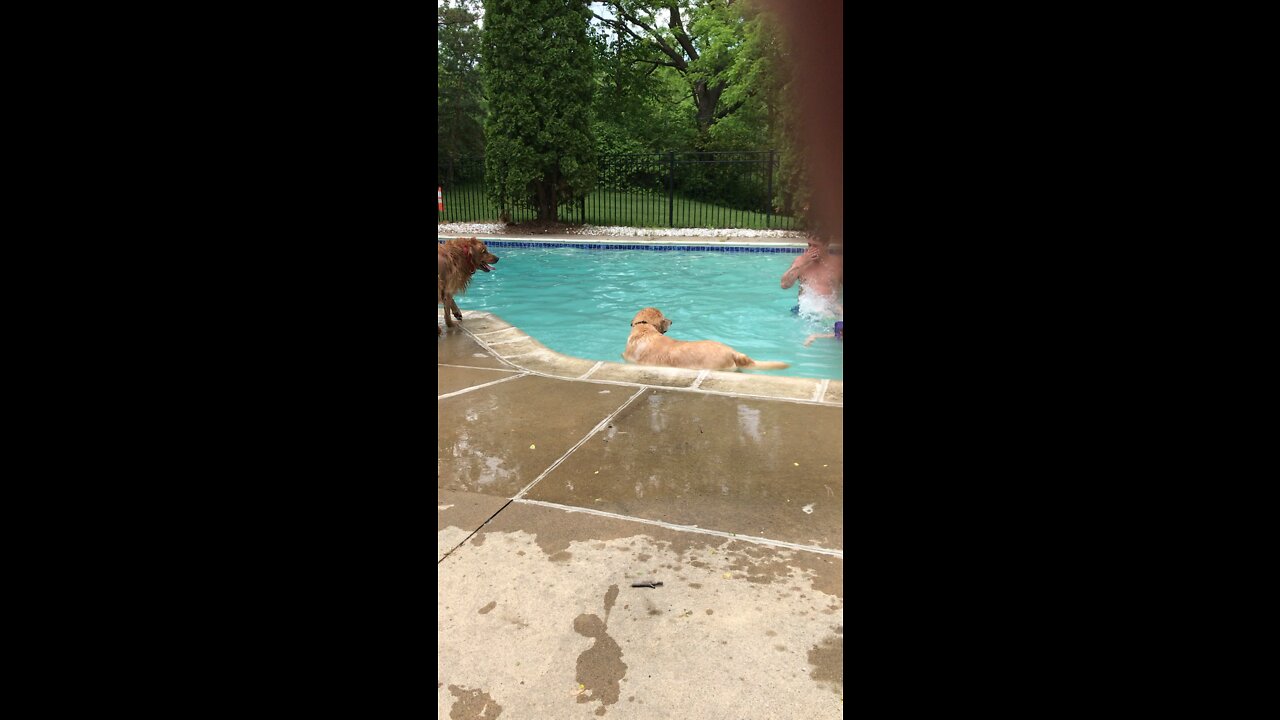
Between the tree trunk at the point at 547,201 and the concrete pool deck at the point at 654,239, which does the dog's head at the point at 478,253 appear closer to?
the concrete pool deck at the point at 654,239

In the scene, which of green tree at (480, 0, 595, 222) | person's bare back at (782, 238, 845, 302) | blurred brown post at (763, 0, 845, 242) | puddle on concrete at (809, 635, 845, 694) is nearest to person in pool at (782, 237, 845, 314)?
person's bare back at (782, 238, 845, 302)

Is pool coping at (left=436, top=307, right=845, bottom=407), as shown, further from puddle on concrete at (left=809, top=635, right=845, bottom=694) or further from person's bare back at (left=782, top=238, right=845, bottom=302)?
person's bare back at (left=782, top=238, right=845, bottom=302)

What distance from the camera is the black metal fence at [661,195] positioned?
63.3 feet

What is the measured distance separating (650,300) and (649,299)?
2.7 inches

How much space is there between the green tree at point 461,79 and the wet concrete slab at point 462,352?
63.5ft

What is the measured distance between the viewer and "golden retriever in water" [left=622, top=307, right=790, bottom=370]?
6.24 meters

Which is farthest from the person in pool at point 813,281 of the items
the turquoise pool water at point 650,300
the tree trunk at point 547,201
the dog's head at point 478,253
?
the tree trunk at point 547,201

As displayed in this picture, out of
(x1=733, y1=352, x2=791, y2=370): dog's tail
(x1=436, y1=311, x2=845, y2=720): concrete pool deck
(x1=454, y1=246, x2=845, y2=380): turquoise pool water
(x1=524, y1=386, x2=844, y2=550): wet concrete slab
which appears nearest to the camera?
(x1=436, y1=311, x2=845, y2=720): concrete pool deck

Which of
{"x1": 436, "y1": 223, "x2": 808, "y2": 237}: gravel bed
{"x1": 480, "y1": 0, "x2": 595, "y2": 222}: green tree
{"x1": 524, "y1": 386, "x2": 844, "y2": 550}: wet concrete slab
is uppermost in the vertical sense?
{"x1": 480, "y1": 0, "x2": 595, "y2": 222}: green tree

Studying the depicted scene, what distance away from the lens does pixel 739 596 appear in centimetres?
235

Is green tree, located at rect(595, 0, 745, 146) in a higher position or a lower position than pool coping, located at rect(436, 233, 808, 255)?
higher

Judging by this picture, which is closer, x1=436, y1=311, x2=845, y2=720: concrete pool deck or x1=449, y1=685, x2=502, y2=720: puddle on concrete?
x1=449, y1=685, x2=502, y2=720: puddle on concrete
